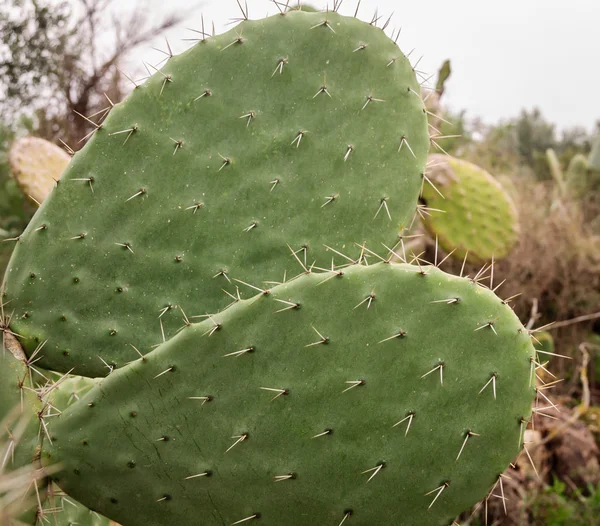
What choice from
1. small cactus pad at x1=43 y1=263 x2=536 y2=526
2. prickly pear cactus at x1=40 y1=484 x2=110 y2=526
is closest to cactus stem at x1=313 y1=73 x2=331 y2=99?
small cactus pad at x1=43 y1=263 x2=536 y2=526

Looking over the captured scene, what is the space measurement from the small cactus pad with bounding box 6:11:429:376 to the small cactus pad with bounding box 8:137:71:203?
4.02ft

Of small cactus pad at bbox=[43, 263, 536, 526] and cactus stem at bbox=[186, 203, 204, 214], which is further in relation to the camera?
cactus stem at bbox=[186, 203, 204, 214]

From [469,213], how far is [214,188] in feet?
6.88

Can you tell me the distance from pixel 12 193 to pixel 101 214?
3.45 metres

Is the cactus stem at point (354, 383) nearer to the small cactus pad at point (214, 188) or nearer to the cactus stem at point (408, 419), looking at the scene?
the cactus stem at point (408, 419)

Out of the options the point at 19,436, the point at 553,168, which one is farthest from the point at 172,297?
Answer: the point at 553,168

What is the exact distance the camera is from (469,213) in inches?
117

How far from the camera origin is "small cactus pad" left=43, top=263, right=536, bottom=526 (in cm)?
85

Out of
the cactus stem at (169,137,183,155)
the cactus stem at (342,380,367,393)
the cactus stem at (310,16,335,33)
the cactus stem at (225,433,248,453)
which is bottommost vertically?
the cactus stem at (225,433,248,453)

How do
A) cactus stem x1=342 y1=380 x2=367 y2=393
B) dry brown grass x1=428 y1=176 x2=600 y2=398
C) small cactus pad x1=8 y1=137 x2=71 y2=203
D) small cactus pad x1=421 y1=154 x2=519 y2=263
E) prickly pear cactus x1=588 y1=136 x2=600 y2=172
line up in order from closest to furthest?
1. cactus stem x1=342 y1=380 x2=367 y2=393
2. small cactus pad x1=8 y1=137 x2=71 y2=203
3. small cactus pad x1=421 y1=154 x2=519 y2=263
4. dry brown grass x1=428 y1=176 x2=600 y2=398
5. prickly pear cactus x1=588 y1=136 x2=600 y2=172

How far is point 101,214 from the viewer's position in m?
1.06

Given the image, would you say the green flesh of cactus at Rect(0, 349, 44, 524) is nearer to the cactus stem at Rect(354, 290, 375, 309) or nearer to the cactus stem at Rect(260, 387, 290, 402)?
the cactus stem at Rect(260, 387, 290, 402)

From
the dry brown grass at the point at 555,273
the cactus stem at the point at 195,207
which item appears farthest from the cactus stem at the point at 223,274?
the dry brown grass at the point at 555,273

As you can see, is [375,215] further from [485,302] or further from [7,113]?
[7,113]
